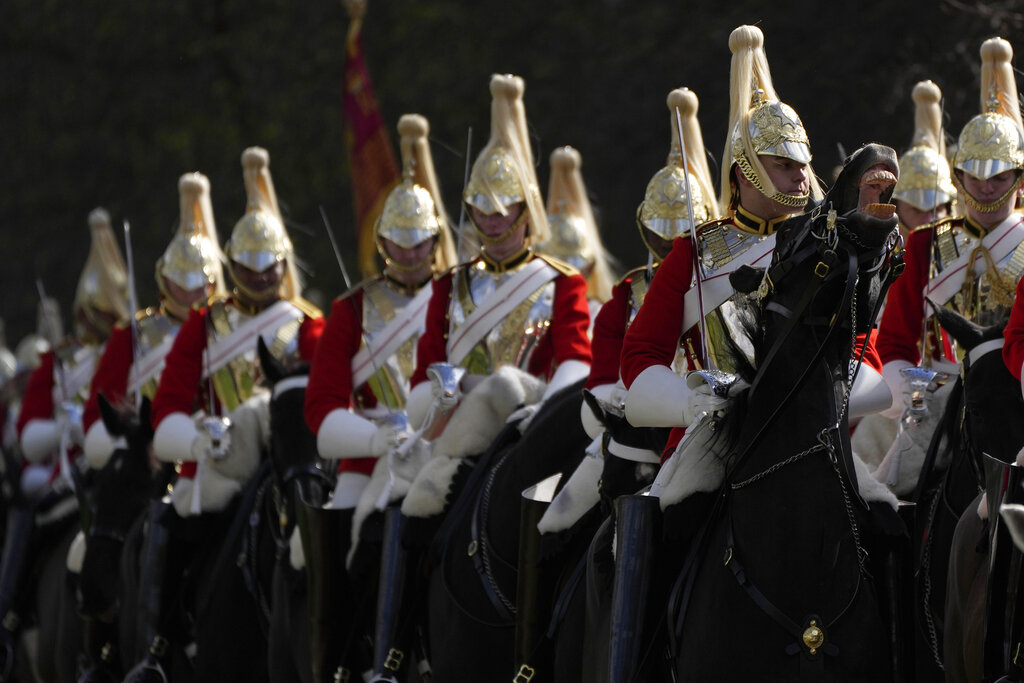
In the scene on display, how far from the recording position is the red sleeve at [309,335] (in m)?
8.70

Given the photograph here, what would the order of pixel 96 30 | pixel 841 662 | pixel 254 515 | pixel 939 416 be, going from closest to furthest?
pixel 841 662 → pixel 939 416 → pixel 254 515 → pixel 96 30

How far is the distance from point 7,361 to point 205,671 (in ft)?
34.4

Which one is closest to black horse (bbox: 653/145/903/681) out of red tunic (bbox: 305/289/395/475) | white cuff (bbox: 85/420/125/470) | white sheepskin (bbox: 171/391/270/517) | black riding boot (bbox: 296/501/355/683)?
black riding boot (bbox: 296/501/355/683)

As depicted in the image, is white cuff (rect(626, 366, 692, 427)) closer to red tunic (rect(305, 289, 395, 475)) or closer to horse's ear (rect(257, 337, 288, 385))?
red tunic (rect(305, 289, 395, 475))

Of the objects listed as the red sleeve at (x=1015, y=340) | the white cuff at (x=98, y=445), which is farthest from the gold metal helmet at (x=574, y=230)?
the red sleeve at (x=1015, y=340)

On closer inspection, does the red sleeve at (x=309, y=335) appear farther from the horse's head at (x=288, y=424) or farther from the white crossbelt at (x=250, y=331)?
the horse's head at (x=288, y=424)

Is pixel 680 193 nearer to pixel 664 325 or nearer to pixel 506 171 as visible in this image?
pixel 506 171

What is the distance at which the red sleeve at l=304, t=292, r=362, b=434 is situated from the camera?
771 centimetres

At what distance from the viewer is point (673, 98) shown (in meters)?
6.39

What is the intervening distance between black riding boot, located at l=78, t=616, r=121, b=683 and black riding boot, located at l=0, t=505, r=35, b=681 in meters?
1.41

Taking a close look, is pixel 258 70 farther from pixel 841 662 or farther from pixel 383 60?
pixel 841 662

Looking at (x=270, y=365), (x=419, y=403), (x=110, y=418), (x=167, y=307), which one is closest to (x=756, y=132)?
(x=419, y=403)

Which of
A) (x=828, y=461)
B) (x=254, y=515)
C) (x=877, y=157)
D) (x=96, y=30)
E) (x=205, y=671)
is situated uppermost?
(x=96, y=30)

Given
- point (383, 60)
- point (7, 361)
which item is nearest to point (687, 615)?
point (7, 361)
